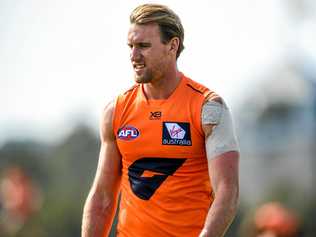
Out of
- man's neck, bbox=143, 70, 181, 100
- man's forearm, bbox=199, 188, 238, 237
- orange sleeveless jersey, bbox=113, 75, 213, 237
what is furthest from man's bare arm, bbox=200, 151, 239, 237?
man's neck, bbox=143, 70, 181, 100

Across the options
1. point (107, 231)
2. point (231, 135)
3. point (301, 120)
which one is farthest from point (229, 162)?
point (301, 120)

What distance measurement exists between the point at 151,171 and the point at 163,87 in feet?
2.07

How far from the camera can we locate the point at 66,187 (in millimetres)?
24391

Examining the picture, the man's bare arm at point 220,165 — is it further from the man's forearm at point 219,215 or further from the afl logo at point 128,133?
the afl logo at point 128,133

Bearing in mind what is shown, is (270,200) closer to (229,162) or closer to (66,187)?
(66,187)

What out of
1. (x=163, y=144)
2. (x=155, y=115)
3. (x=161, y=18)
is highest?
(x=161, y=18)

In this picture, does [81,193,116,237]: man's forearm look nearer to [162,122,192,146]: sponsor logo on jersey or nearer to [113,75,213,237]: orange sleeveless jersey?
[113,75,213,237]: orange sleeveless jersey

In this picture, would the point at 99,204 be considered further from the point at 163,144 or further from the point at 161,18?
the point at 161,18

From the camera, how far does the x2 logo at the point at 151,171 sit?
9.36m

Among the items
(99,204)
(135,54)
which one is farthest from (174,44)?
(99,204)

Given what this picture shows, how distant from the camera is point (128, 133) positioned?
372 inches

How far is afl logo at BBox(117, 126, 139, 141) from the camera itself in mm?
9430

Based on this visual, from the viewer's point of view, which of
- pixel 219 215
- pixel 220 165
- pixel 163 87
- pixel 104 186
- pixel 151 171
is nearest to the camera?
pixel 219 215

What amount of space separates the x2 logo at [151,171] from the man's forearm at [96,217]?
1.08 feet
